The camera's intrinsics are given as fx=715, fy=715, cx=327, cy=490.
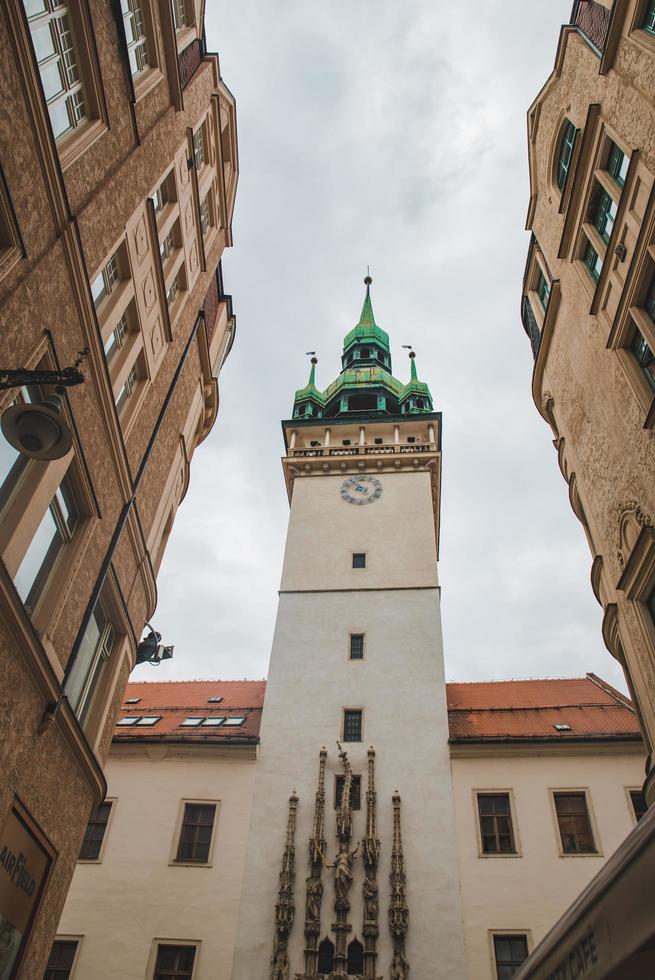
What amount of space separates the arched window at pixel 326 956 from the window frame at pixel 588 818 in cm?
614

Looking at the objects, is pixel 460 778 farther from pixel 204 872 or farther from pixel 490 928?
pixel 204 872

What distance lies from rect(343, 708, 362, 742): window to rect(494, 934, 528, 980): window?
656 cm

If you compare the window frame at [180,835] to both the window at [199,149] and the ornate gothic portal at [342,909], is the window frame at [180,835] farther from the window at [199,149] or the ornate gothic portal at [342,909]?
the window at [199,149]

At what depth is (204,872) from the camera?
18766 mm

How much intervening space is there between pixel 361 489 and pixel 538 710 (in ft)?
43.8

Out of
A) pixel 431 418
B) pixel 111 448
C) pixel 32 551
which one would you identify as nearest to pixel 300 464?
pixel 431 418

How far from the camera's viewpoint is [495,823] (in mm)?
19141

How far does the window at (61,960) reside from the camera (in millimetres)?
16953

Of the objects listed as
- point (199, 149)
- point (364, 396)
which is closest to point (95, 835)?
point (199, 149)

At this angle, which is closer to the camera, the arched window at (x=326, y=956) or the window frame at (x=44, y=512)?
the window frame at (x=44, y=512)

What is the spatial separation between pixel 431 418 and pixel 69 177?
96.8 ft

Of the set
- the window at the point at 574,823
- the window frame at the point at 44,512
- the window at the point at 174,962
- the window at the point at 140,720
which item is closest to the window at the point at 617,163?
the window frame at the point at 44,512

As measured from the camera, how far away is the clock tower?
17312mm

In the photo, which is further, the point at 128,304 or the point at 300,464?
the point at 300,464
